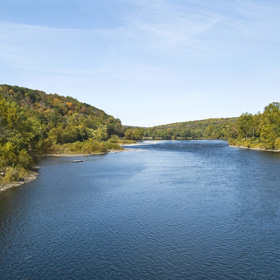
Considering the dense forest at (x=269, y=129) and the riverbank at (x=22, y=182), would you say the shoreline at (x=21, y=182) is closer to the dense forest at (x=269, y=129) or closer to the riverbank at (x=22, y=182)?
the riverbank at (x=22, y=182)

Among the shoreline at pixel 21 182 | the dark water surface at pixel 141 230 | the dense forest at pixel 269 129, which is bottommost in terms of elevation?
the dark water surface at pixel 141 230

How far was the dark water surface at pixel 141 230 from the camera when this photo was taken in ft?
90.0

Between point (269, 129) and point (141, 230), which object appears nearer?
point (141, 230)

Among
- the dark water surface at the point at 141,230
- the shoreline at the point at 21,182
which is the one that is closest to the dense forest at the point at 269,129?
the dark water surface at the point at 141,230

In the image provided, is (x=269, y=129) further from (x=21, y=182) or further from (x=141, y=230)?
(x=141, y=230)

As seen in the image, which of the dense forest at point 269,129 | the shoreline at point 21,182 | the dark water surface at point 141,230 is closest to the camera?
the dark water surface at point 141,230

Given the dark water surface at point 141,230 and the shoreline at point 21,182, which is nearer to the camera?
the dark water surface at point 141,230

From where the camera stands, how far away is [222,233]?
35.8 meters

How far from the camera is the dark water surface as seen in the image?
90.0 feet

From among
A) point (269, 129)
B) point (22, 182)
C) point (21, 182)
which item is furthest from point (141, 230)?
point (269, 129)

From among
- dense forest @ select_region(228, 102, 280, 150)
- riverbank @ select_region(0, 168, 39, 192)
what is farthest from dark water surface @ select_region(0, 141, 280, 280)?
dense forest @ select_region(228, 102, 280, 150)

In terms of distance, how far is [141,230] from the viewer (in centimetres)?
3703

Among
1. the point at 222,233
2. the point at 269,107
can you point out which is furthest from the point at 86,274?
the point at 269,107

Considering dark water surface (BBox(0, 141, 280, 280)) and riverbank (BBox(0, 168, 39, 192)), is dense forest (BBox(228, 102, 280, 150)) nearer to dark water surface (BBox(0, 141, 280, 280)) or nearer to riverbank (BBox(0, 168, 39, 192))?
dark water surface (BBox(0, 141, 280, 280))
